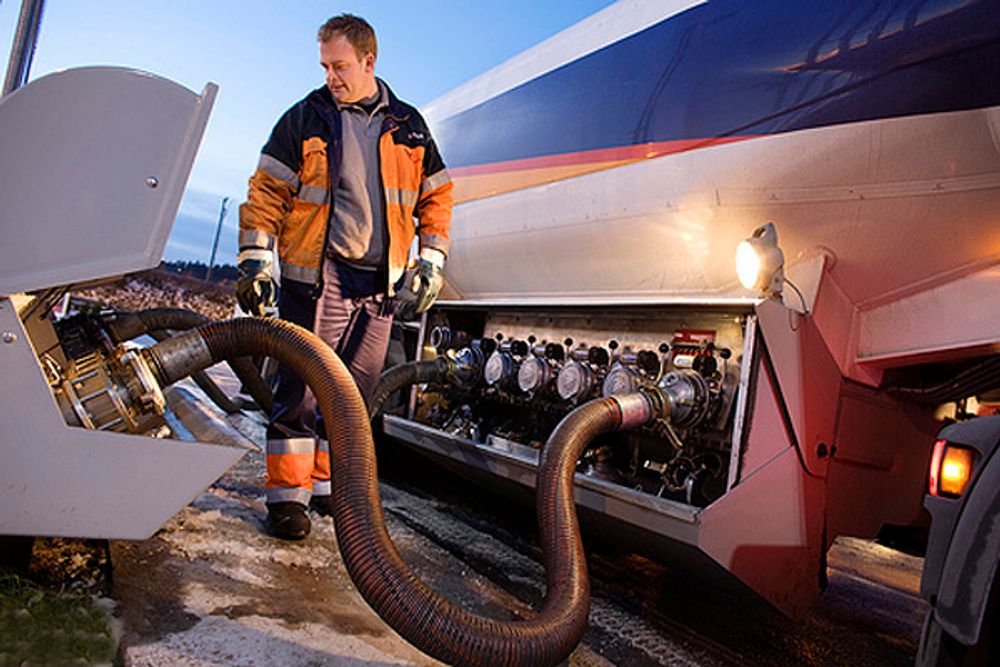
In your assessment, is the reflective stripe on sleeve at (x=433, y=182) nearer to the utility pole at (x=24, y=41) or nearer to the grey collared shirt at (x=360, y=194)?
the grey collared shirt at (x=360, y=194)

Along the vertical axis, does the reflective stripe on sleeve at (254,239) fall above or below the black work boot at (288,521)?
above

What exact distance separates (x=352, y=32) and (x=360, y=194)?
0.61m

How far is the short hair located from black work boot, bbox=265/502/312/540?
5.73ft

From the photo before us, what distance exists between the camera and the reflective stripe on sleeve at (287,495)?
2.51 m

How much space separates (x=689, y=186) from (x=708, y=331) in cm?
56

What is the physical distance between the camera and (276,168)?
2.54 metres

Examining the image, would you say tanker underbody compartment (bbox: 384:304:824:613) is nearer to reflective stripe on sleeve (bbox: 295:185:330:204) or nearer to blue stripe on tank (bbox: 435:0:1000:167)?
blue stripe on tank (bbox: 435:0:1000:167)

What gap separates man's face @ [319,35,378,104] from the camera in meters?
2.57

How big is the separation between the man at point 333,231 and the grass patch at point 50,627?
0.87 meters

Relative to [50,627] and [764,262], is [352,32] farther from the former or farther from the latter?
[50,627]

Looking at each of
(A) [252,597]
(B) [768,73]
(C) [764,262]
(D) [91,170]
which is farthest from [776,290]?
(D) [91,170]

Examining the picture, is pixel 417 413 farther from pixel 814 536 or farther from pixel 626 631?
pixel 814 536

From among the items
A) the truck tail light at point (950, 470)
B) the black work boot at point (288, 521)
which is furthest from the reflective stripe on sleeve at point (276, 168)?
the truck tail light at point (950, 470)

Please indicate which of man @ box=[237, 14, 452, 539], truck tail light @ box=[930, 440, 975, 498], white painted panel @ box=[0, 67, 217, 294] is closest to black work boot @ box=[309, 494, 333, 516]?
man @ box=[237, 14, 452, 539]
